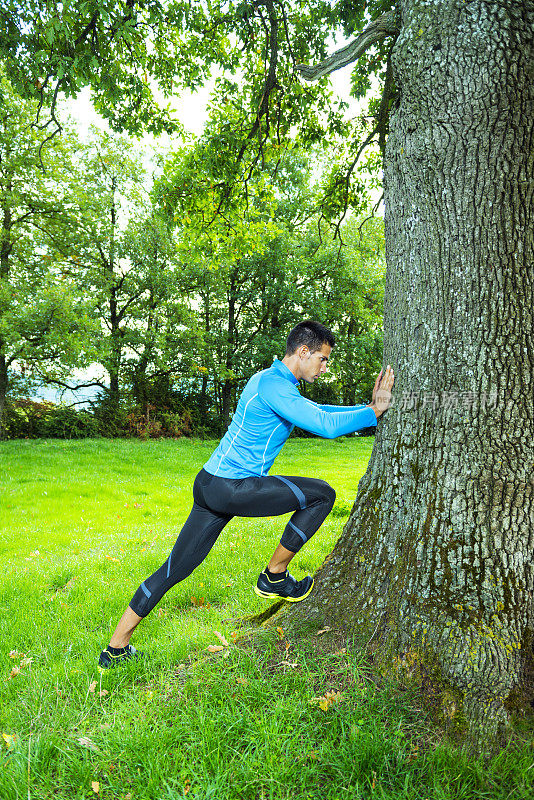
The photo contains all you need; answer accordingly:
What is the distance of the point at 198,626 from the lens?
393 centimetres

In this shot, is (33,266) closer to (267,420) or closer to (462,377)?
(267,420)

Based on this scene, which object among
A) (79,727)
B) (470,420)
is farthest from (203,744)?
(470,420)

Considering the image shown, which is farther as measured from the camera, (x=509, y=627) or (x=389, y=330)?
(x=389, y=330)

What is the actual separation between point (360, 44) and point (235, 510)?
12.5ft

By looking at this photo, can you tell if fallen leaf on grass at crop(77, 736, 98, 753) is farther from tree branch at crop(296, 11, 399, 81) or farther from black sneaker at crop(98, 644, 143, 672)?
tree branch at crop(296, 11, 399, 81)

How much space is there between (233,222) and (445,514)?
7.17 metres

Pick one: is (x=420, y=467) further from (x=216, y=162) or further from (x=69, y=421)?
(x=69, y=421)

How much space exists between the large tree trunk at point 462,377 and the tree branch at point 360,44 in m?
0.77

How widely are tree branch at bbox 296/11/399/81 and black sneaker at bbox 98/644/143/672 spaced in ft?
16.3

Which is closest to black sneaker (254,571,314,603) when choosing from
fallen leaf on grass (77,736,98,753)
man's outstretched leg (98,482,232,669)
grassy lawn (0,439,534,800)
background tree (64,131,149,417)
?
grassy lawn (0,439,534,800)

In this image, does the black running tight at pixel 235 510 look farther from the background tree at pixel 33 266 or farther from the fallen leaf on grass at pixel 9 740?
the background tree at pixel 33 266

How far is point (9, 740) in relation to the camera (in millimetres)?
2691

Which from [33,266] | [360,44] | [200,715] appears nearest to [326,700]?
[200,715]

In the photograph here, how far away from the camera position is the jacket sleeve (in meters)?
3.11
